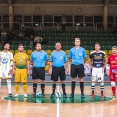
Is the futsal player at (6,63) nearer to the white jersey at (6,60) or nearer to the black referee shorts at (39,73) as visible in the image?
the white jersey at (6,60)

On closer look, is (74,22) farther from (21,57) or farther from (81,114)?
(81,114)

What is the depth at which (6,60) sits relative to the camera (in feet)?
49.8

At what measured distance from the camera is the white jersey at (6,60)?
1516cm

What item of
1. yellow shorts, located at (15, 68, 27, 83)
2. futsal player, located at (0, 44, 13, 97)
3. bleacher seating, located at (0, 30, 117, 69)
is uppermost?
bleacher seating, located at (0, 30, 117, 69)

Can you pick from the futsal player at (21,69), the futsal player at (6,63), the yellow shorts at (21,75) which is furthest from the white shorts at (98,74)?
the futsal player at (6,63)

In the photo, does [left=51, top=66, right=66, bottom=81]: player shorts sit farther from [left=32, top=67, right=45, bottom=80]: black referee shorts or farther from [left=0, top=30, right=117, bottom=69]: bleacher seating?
[left=0, top=30, right=117, bottom=69]: bleacher seating

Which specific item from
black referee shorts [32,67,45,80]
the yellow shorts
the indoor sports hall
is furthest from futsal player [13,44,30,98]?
the indoor sports hall

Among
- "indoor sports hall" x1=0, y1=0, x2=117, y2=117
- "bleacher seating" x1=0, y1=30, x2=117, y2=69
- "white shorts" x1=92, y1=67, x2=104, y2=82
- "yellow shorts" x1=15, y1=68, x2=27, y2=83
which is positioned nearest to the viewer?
"white shorts" x1=92, y1=67, x2=104, y2=82

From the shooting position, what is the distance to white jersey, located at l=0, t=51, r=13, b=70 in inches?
597

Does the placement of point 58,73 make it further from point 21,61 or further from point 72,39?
point 72,39

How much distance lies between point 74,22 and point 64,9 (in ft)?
5.41

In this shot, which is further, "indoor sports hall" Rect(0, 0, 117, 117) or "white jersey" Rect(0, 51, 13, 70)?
"indoor sports hall" Rect(0, 0, 117, 117)

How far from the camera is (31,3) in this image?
3594 cm

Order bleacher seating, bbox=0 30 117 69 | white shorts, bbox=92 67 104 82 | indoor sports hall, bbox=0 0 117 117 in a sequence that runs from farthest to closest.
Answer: bleacher seating, bbox=0 30 117 69, indoor sports hall, bbox=0 0 117 117, white shorts, bbox=92 67 104 82
